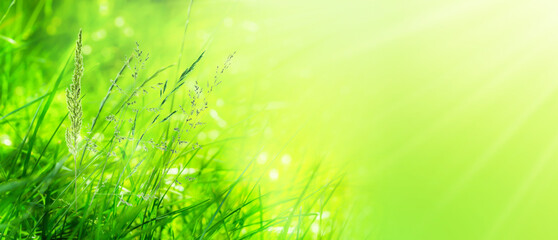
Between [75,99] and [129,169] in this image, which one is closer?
[75,99]

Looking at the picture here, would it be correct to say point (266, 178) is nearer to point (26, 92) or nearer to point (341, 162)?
point (341, 162)

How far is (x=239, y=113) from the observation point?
6.68 feet

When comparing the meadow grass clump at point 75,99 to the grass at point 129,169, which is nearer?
the meadow grass clump at point 75,99

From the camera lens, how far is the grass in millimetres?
936

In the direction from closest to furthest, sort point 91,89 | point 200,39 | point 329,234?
point 329,234, point 91,89, point 200,39

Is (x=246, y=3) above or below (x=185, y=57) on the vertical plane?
above

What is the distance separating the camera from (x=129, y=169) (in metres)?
1.18

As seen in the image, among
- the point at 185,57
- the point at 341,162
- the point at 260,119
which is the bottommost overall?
the point at 341,162

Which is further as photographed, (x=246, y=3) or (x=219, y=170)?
(x=246, y=3)

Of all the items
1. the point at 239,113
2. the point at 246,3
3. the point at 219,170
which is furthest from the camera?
the point at 246,3

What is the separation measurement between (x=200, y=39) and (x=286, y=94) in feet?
1.93

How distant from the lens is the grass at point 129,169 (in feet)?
3.07

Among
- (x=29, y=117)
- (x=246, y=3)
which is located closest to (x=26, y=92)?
(x=29, y=117)

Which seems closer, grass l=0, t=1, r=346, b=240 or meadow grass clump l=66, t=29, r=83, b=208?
meadow grass clump l=66, t=29, r=83, b=208
